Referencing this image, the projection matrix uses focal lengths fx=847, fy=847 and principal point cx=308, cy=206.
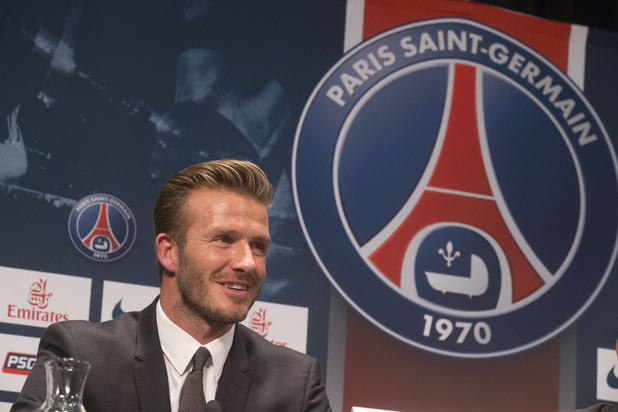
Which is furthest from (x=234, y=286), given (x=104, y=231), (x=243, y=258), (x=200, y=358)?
(x=104, y=231)

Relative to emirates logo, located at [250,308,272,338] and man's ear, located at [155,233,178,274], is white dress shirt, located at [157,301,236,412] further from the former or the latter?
emirates logo, located at [250,308,272,338]

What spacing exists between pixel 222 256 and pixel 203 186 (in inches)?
8.8

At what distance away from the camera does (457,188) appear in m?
3.61

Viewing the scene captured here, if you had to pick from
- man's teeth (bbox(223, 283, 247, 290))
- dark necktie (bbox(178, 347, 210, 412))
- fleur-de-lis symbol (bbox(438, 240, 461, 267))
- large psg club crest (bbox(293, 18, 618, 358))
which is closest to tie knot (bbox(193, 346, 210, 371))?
Answer: dark necktie (bbox(178, 347, 210, 412))

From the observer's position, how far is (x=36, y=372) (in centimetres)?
209

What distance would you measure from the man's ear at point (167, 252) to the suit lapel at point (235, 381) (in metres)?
0.28

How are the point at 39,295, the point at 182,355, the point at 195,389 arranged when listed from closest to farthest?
1. the point at 195,389
2. the point at 182,355
3. the point at 39,295

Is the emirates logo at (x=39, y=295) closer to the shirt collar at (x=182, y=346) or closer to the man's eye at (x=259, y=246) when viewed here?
the shirt collar at (x=182, y=346)

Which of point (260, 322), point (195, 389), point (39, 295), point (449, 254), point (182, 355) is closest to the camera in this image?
point (195, 389)

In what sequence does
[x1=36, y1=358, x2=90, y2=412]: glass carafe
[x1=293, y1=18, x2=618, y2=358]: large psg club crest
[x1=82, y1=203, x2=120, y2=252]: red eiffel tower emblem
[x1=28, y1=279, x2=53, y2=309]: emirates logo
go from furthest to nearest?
1. [x1=293, y1=18, x2=618, y2=358]: large psg club crest
2. [x1=82, y1=203, x2=120, y2=252]: red eiffel tower emblem
3. [x1=28, y1=279, x2=53, y2=309]: emirates logo
4. [x1=36, y1=358, x2=90, y2=412]: glass carafe

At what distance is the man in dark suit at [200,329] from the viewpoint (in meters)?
2.16

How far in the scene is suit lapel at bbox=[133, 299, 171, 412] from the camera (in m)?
2.12

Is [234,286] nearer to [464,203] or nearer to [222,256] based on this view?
[222,256]

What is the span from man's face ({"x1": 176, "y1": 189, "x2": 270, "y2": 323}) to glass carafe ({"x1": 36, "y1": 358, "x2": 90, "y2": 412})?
2.20 feet
